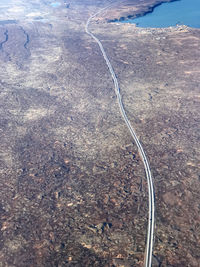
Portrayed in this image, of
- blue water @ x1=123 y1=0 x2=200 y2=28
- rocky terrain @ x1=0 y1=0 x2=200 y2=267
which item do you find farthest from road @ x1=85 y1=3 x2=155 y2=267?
blue water @ x1=123 y1=0 x2=200 y2=28

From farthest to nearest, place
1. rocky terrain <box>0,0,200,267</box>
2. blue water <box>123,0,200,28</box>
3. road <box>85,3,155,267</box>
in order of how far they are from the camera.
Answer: blue water <box>123,0,200,28</box>
rocky terrain <box>0,0,200,267</box>
road <box>85,3,155,267</box>

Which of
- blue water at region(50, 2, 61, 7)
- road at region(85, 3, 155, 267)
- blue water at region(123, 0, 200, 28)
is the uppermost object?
blue water at region(50, 2, 61, 7)

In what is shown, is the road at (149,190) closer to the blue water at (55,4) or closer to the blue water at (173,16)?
the blue water at (173,16)

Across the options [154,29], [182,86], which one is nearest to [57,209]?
[182,86]

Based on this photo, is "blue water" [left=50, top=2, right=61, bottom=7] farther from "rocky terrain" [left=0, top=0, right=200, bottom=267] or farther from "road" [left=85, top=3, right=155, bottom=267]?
"road" [left=85, top=3, right=155, bottom=267]

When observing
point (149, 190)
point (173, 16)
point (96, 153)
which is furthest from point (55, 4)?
point (149, 190)

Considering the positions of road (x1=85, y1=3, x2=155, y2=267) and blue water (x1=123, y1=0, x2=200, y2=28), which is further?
blue water (x1=123, y1=0, x2=200, y2=28)

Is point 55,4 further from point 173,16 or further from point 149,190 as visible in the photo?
point 149,190
